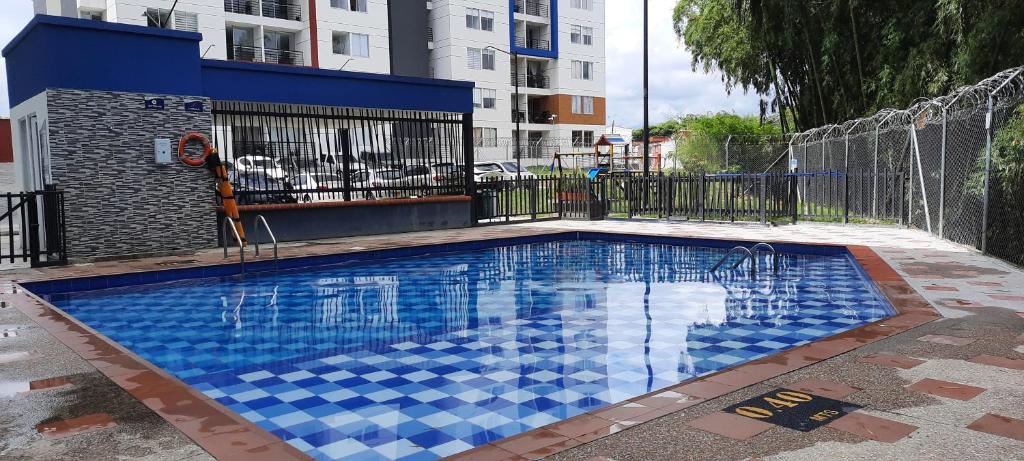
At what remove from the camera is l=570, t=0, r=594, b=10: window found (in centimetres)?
5128

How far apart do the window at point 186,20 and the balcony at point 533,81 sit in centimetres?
2010

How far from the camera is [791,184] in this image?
636 inches

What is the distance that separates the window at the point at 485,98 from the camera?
45656 millimetres

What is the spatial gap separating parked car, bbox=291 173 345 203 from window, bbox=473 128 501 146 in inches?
1169

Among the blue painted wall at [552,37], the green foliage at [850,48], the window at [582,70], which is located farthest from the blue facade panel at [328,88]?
the window at [582,70]

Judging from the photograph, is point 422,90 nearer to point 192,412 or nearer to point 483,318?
point 483,318

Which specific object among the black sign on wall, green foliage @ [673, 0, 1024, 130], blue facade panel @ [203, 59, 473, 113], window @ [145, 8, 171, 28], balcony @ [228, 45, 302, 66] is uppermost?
window @ [145, 8, 171, 28]

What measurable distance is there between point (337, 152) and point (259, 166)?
60.2 inches

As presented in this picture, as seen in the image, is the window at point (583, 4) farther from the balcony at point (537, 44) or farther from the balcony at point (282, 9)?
the balcony at point (282, 9)

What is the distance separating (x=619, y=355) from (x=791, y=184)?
11746 mm

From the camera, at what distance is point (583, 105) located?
5200 centimetres

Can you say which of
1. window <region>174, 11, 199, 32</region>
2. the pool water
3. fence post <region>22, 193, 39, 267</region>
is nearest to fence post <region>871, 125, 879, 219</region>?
the pool water

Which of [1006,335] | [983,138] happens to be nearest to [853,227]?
[983,138]

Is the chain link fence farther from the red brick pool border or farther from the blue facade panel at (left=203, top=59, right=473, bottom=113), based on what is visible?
the blue facade panel at (left=203, top=59, right=473, bottom=113)
